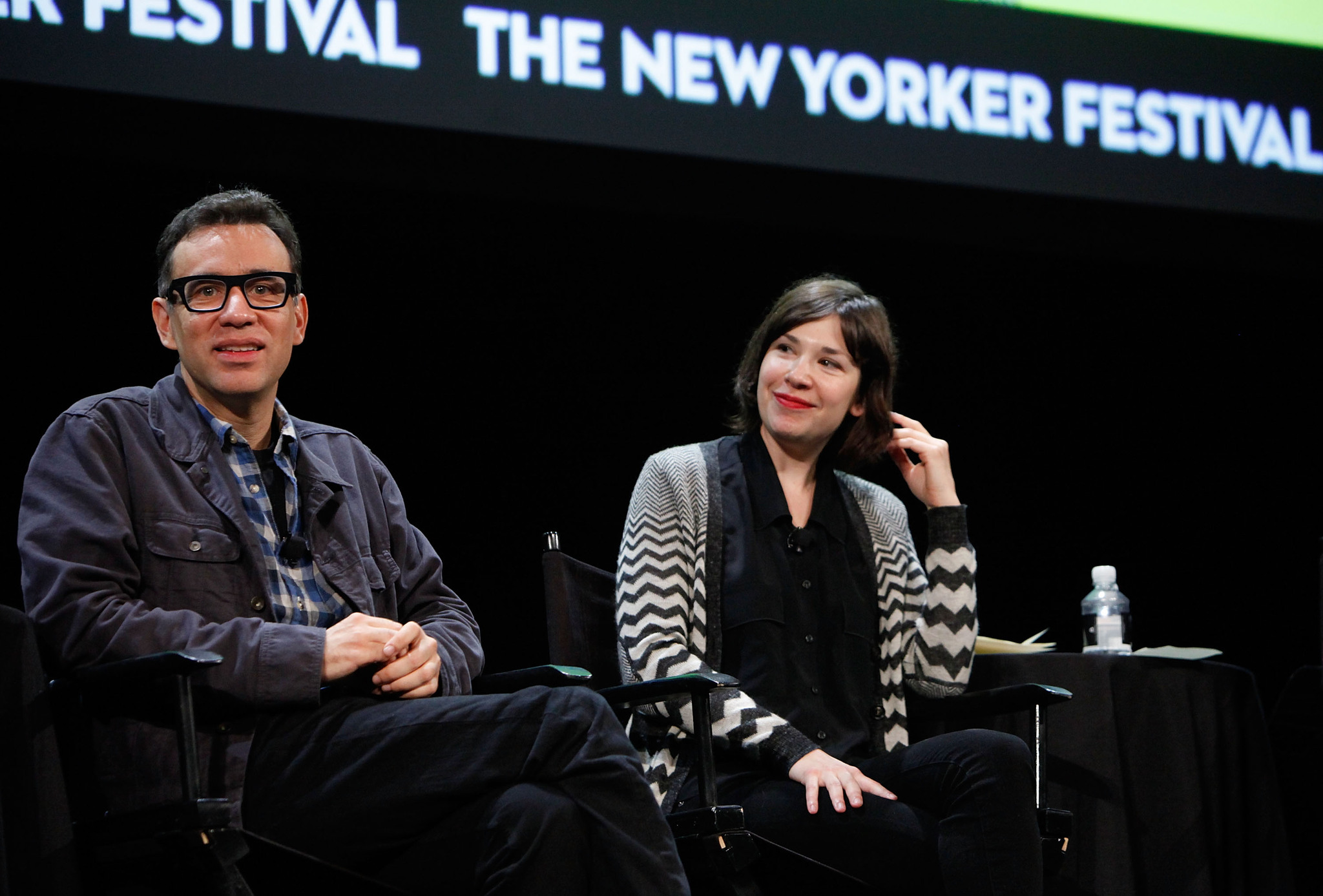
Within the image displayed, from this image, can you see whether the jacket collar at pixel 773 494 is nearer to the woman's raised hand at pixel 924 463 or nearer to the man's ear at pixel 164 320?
the woman's raised hand at pixel 924 463

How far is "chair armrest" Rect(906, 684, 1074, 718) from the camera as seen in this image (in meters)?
2.28

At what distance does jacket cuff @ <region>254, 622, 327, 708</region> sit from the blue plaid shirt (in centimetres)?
18

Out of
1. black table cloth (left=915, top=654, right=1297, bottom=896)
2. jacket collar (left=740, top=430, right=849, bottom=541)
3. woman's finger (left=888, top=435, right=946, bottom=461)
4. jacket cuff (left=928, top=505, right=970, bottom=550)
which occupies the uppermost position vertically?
woman's finger (left=888, top=435, right=946, bottom=461)

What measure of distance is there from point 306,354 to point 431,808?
204cm

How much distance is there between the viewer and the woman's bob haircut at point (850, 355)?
102 inches

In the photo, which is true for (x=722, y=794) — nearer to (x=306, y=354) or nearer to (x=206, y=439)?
(x=206, y=439)

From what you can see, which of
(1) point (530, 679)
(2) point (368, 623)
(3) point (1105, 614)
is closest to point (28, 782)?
(2) point (368, 623)

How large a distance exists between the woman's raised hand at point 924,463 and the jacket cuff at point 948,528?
0.02 metres

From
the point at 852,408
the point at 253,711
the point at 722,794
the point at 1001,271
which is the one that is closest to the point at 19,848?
the point at 253,711

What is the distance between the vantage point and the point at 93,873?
1.73 meters

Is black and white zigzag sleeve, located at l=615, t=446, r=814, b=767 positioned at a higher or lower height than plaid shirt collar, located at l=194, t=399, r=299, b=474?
lower

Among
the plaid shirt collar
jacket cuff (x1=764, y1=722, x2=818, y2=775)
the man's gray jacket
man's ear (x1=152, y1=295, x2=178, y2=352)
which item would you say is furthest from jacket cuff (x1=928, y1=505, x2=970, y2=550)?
man's ear (x1=152, y1=295, x2=178, y2=352)

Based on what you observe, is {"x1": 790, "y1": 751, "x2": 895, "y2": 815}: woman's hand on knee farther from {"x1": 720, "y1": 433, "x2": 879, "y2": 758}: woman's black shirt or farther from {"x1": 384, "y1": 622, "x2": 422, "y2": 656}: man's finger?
{"x1": 384, "y1": 622, "x2": 422, "y2": 656}: man's finger

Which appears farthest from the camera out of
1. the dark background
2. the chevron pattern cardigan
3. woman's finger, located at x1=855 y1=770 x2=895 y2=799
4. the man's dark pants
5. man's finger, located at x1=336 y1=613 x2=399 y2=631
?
the dark background
